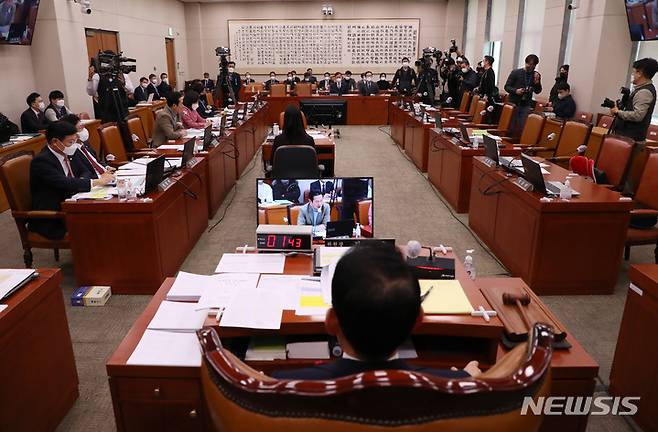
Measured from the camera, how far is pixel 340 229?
7.82 feet

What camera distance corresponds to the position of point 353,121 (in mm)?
11141

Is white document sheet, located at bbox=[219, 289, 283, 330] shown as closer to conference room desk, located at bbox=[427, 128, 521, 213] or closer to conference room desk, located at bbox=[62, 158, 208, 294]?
conference room desk, located at bbox=[62, 158, 208, 294]

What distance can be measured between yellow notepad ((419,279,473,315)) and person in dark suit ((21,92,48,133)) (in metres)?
6.22

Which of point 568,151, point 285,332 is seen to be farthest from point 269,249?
point 568,151

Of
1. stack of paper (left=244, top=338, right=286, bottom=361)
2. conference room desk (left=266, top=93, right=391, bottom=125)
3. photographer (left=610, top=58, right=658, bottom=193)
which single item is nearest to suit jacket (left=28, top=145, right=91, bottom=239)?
stack of paper (left=244, top=338, right=286, bottom=361)

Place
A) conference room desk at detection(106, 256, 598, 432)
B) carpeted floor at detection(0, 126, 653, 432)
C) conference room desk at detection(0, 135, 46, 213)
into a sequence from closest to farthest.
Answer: conference room desk at detection(106, 256, 598, 432)
carpeted floor at detection(0, 126, 653, 432)
conference room desk at detection(0, 135, 46, 213)

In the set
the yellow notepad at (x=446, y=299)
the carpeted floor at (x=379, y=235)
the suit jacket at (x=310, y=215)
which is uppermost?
the suit jacket at (x=310, y=215)

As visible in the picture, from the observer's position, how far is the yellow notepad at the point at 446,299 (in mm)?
1752

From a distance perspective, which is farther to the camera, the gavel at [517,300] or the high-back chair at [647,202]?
the high-back chair at [647,202]

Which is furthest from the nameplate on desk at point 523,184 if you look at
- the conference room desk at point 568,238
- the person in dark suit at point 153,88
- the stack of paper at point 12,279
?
the person in dark suit at point 153,88

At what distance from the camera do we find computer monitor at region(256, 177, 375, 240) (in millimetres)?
2430

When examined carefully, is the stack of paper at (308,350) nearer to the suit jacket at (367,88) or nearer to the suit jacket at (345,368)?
the suit jacket at (345,368)

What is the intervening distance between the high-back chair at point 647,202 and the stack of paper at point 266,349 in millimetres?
2570

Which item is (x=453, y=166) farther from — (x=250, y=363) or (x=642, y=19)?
(x=250, y=363)
